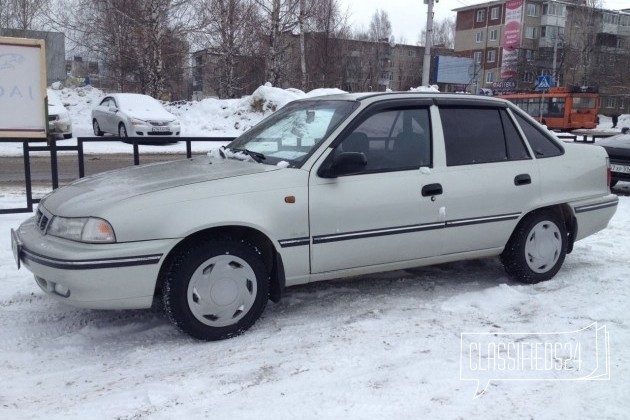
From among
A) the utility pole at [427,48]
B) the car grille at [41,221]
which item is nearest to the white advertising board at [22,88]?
the car grille at [41,221]

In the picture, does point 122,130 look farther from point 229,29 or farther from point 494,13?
point 494,13

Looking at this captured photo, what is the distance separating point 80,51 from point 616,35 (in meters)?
61.4

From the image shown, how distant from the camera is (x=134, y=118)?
57.9ft

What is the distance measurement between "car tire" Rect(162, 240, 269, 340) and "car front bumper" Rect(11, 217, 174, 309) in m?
0.14

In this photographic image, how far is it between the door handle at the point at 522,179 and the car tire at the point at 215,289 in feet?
7.68

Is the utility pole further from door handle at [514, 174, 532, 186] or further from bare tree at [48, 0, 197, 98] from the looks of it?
door handle at [514, 174, 532, 186]

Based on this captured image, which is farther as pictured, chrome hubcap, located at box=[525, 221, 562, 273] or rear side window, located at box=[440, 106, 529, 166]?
chrome hubcap, located at box=[525, 221, 562, 273]

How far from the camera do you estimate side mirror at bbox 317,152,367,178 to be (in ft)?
13.2

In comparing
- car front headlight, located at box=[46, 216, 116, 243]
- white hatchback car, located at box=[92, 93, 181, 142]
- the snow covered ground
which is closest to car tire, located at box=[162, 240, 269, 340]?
the snow covered ground

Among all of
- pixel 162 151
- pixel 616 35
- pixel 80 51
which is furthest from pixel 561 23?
pixel 162 151

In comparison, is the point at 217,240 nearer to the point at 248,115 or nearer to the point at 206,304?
the point at 206,304

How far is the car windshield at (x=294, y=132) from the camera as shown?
4316 mm
